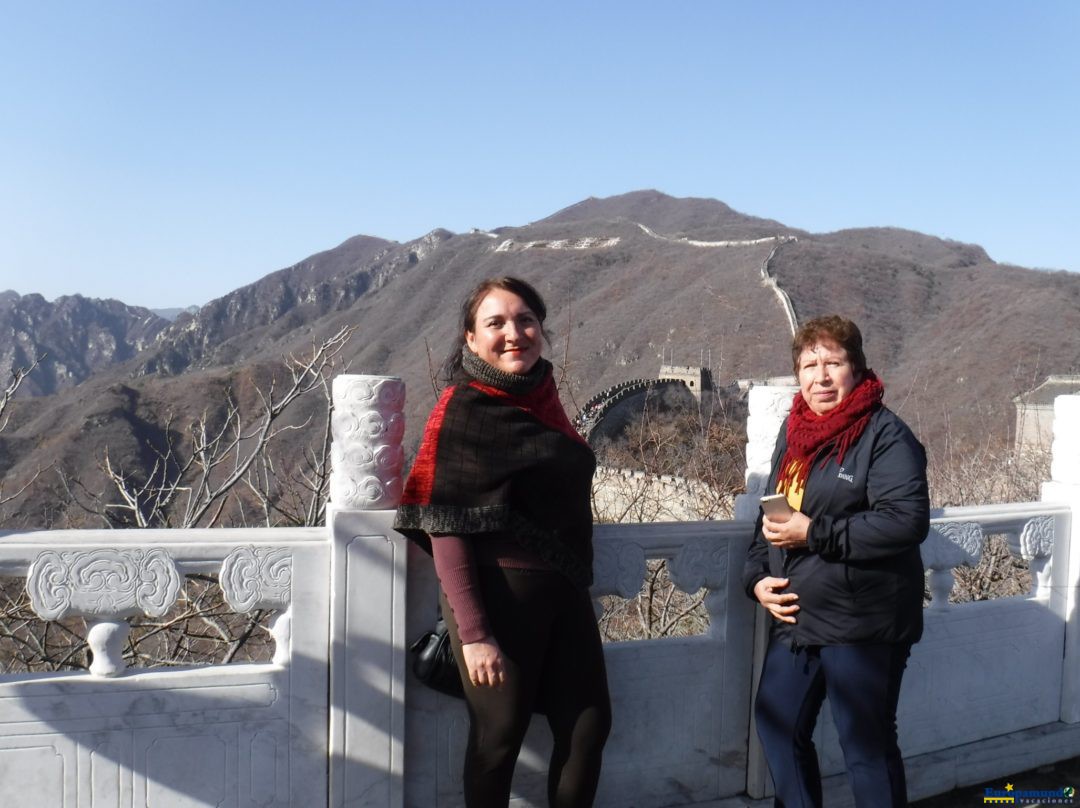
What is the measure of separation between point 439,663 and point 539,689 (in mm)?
316

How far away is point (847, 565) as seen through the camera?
271cm

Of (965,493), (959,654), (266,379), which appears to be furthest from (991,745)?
(266,379)

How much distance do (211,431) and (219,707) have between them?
1363 inches

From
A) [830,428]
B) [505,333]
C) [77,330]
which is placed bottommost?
[830,428]

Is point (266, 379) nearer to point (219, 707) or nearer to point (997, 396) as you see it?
point (997, 396)

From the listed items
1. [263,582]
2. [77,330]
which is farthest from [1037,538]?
[77,330]

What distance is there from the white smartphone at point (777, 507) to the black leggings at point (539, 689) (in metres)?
0.60

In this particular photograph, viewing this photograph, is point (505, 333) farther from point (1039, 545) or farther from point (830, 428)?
point (1039, 545)

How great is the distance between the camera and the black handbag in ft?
9.31

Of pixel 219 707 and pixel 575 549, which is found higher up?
pixel 575 549

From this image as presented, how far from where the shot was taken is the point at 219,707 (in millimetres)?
2912

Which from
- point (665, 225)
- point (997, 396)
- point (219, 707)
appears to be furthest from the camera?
point (665, 225)

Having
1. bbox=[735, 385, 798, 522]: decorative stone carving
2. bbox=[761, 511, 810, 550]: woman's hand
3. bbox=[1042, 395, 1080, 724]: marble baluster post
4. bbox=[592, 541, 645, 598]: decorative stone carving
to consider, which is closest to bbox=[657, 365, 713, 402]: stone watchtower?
bbox=[1042, 395, 1080, 724]: marble baluster post

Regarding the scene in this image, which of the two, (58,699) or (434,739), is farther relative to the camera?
(434,739)
